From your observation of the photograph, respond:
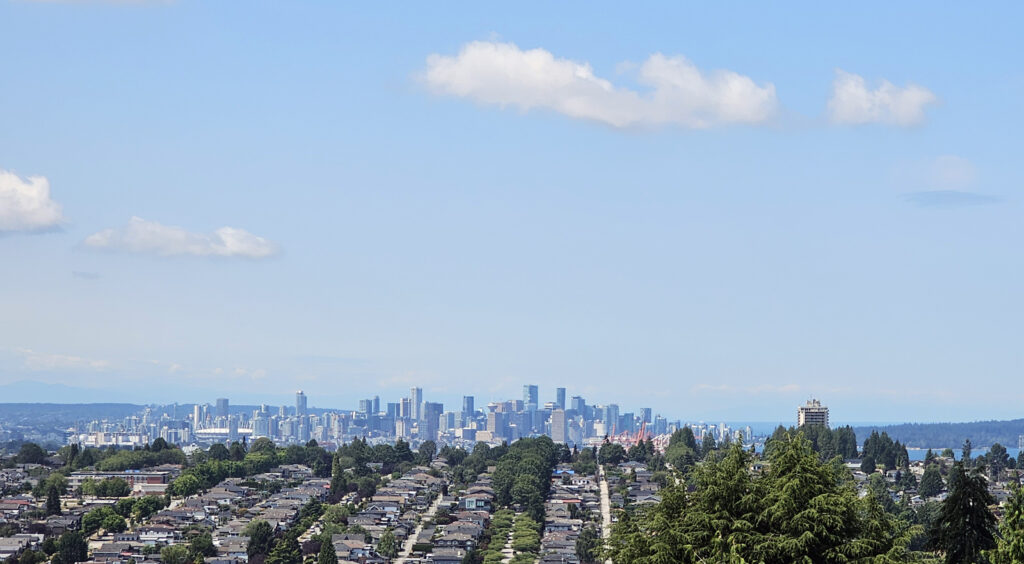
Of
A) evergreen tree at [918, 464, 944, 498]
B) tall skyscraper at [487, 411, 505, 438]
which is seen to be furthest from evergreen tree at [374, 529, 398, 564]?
tall skyscraper at [487, 411, 505, 438]

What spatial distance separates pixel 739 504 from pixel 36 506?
51.0 m

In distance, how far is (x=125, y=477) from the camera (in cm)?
6438

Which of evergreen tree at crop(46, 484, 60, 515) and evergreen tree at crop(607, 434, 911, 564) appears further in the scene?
evergreen tree at crop(46, 484, 60, 515)

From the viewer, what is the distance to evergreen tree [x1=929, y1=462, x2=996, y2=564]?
15211mm

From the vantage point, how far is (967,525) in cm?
1528

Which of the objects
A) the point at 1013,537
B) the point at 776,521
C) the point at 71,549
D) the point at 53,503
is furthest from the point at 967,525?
the point at 53,503

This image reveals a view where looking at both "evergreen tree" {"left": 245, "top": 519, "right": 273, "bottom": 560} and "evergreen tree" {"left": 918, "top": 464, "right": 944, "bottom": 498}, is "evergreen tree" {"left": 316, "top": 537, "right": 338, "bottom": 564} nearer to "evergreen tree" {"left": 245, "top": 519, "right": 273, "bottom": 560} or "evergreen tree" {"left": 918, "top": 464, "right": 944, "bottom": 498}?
"evergreen tree" {"left": 245, "top": 519, "right": 273, "bottom": 560}

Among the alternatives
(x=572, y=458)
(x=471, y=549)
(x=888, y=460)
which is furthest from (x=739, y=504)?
(x=572, y=458)

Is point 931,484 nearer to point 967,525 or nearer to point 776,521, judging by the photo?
point 967,525

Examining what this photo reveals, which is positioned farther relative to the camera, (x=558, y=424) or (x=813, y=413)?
(x=558, y=424)

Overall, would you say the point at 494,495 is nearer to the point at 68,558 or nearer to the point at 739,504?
the point at 68,558

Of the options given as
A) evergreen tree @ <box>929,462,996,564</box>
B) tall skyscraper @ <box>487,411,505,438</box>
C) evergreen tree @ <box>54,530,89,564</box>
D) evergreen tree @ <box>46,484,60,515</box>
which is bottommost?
evergreen tree @ <box>54,530,89,564</box>

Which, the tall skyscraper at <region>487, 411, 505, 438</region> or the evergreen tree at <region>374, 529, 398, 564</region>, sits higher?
the tall skyscraper at <region>487, 411, 505, 438</region>

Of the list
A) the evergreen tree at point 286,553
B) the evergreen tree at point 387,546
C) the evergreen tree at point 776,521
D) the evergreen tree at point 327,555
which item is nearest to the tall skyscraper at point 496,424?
the evergreen tree at point 387,546
